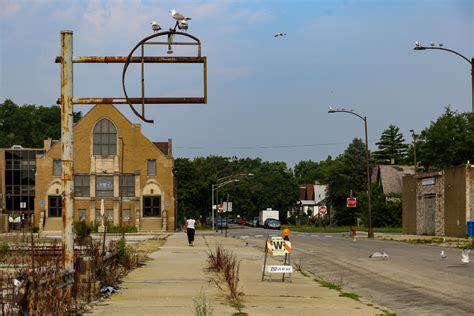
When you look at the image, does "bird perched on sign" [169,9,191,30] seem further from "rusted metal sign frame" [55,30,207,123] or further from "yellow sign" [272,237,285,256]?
"yellow sign" [272,237,285,256]

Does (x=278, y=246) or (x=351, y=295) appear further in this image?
(x=278, y=246)

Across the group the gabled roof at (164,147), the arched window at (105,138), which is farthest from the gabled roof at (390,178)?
the arched window at (105,138)

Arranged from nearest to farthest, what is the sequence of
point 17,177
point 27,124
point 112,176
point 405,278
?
point 405,278, point 112,176, point 17,177, point 27,124

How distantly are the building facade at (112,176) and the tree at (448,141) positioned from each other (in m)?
30.7

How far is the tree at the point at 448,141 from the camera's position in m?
85.3

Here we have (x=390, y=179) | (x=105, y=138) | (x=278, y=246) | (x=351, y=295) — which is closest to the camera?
(x=351, y=295)

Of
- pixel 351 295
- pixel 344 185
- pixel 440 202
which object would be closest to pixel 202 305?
pixel 351 295

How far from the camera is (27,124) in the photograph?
159375 millimetres

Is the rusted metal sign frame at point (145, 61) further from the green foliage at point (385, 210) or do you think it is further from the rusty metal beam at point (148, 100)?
the green foliage at point (385, 210)

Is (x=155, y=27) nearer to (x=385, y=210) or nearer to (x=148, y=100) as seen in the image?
(x=148, y=100)

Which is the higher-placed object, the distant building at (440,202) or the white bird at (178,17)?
the white bird at (178,17)

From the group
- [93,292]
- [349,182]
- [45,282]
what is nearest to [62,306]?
[45,282]

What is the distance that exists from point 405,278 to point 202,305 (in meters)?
9.60

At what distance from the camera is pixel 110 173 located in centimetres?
7938
